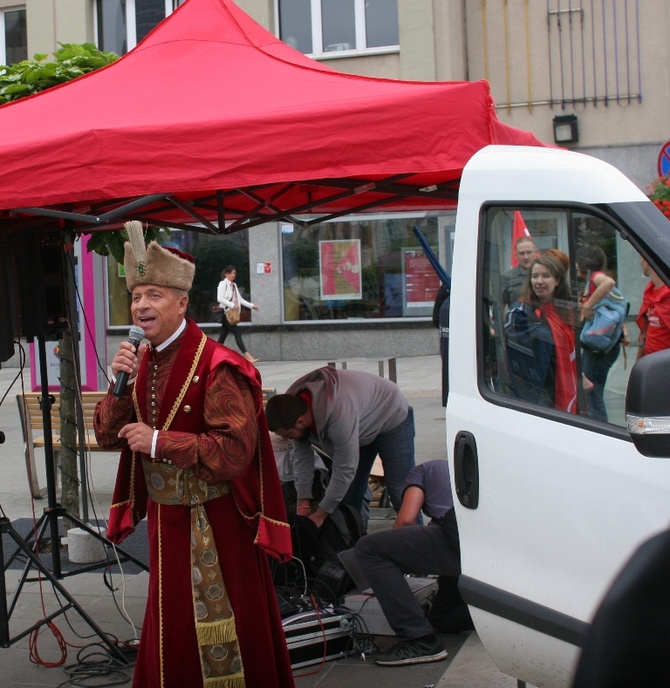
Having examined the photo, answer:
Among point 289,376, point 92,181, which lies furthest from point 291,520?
point 289,376

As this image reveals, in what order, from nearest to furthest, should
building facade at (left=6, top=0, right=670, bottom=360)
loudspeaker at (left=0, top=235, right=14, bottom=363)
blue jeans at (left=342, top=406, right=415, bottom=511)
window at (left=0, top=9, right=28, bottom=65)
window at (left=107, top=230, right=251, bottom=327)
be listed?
loudspeaker at (left=0, top=235, right=14, bottom=363) → blue jeans at (left=342, top=406, right=415, bottom=511) → building facade at (left=6, top=0, right=670, bottom=360) → window at (left=107, top=230, right=251, bottom=327) → window at (left=0, top=9, right=28, bottom=65)

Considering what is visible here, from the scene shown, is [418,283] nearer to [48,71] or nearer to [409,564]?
A: [48,71]

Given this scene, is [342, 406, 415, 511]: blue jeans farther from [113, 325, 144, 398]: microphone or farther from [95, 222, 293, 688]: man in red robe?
[113, 325, 144, 398]: microphone

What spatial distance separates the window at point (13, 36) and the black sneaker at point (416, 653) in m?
18.1

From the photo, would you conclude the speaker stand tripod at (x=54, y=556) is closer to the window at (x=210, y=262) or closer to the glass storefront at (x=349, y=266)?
the glass storefront at (x=349, y=266)

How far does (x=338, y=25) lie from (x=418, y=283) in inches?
186

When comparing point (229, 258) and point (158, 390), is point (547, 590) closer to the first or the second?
point (158, 390)

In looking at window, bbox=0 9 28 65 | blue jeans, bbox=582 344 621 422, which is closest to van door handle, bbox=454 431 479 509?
blue jeans, bbox=582 344 621 422

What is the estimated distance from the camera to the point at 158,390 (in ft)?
12.3

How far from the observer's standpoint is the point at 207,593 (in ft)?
12.1

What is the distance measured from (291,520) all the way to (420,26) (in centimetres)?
1399

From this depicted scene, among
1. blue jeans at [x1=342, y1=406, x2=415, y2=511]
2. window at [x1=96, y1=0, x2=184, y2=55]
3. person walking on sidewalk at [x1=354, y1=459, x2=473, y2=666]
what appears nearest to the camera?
person walking on sidewalk at [x1=354, y1=459, x2=473, y2=666]

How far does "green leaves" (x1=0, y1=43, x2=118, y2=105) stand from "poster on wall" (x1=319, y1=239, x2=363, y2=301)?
12.7 m

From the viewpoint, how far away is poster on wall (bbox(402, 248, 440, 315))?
61.1 feet
